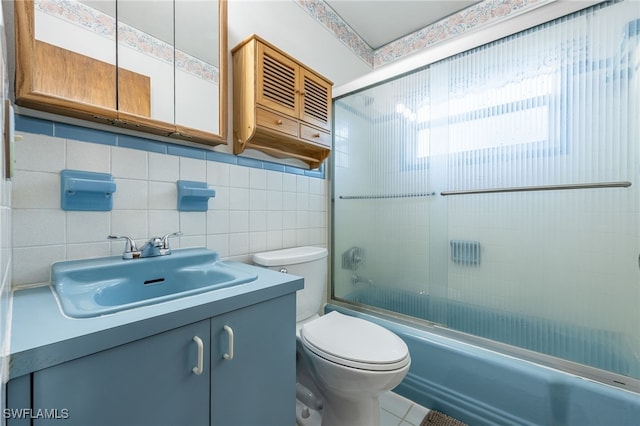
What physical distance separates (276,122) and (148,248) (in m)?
0.79

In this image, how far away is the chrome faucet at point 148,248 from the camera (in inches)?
37.2

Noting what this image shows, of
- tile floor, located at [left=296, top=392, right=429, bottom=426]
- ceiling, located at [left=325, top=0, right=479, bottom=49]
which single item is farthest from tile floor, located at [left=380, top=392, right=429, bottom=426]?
ceiling, located at [left=325, top=0, right=479, bottom=49]

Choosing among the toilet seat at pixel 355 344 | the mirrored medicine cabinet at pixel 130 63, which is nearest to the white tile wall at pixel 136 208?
the mirrored medicine cabinet at pixel 130 63

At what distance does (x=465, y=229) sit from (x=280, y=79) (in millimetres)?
1186

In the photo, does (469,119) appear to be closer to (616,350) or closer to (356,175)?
(356,175)

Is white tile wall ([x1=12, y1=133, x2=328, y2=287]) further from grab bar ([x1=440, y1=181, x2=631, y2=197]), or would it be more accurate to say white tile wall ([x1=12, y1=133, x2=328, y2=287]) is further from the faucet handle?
grab bar ([x1=440, y1=181, x2=631, y2=197])

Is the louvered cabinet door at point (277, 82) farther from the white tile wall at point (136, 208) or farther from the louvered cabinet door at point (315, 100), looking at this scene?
the white tile wall at point (136, 208)

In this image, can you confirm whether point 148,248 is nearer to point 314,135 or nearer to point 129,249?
point 129,249

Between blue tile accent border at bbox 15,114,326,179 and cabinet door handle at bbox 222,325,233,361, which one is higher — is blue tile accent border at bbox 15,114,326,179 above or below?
above

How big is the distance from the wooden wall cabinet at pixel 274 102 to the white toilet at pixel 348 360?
60cm

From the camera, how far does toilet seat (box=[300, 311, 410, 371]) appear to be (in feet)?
3.15

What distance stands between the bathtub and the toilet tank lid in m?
0.61

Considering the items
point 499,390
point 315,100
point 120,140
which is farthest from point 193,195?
point 499,390

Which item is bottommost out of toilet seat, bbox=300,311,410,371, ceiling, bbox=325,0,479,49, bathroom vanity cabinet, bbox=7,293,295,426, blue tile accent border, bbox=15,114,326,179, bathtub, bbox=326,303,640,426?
bathtub, bbox=326,303,640,426
